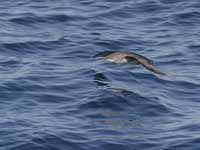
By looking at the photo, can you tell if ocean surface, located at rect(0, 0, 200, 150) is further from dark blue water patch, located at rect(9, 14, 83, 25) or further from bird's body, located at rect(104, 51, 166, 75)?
bird's body, located at rect(104, 51, 166, 75)

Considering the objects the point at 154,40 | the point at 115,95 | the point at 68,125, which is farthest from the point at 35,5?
the point at 68,125

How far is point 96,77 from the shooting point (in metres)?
22.8

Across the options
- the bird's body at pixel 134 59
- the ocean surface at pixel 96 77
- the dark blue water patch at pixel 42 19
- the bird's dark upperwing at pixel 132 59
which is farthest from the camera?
the dark blue water patch at pixel 42 19

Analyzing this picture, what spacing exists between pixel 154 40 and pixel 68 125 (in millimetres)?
8122

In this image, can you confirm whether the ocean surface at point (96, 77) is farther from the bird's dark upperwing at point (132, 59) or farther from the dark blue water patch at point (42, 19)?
the bird's dark upperwing at point (132, 59)

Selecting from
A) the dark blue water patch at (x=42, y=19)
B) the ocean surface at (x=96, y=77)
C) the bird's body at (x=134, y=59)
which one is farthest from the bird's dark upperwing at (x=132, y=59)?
the dark blue water patch at (x=42, y=19)

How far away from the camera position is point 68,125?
62.4 ft

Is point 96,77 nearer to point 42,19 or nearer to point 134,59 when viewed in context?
point 134,59

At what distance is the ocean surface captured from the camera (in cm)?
1850

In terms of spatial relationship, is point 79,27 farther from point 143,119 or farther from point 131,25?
point 143,119

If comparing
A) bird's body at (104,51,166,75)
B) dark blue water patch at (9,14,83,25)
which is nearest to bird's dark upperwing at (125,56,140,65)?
bird's body at (104,51,166,75)

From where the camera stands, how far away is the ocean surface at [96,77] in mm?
18500

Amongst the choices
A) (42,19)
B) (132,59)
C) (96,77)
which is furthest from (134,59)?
(42,19)

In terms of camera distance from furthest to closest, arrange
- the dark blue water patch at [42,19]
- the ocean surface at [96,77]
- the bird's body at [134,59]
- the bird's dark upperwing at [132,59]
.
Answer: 1. the dark blue water patch at [42,19]
2. the bird's dark upperwing at [132,59]
3. the bird's body at [134,59]
4. the ocean surface at [96,77]
